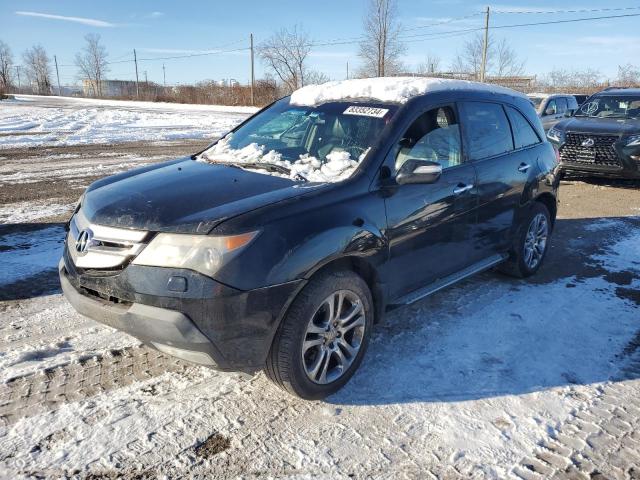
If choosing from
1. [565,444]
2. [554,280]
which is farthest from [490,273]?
[565,444]

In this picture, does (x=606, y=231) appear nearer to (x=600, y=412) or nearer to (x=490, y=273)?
(x=490, y=273)

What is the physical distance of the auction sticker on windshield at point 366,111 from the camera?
3723 millimetres

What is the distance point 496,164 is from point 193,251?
2.91m

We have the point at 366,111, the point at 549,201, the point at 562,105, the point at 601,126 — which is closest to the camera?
the point at 366,111

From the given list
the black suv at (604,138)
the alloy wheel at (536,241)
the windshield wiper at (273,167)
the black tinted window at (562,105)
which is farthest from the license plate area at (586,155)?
the windshield wiper at (273,167)

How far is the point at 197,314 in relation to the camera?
8.58ft

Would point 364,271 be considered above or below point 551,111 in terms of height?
below

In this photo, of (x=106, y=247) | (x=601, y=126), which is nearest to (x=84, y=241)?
(x=106, y=247)

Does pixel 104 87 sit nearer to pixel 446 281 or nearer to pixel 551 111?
pixel 551 111

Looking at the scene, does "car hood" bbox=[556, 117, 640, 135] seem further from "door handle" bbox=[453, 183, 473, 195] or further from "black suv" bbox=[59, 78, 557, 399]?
"door handle" bbox=[453, 183, 473, 195]

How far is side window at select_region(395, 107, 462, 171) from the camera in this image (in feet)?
12.0

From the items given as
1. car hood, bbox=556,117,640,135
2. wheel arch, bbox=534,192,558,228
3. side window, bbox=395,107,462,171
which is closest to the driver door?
side window, bbox=395,107,462,171

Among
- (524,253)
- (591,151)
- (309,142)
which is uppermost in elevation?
(309,142)

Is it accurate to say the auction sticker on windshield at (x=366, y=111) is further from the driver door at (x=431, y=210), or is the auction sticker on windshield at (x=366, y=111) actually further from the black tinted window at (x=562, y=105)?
the black tinted window at (x=562, y=105)
